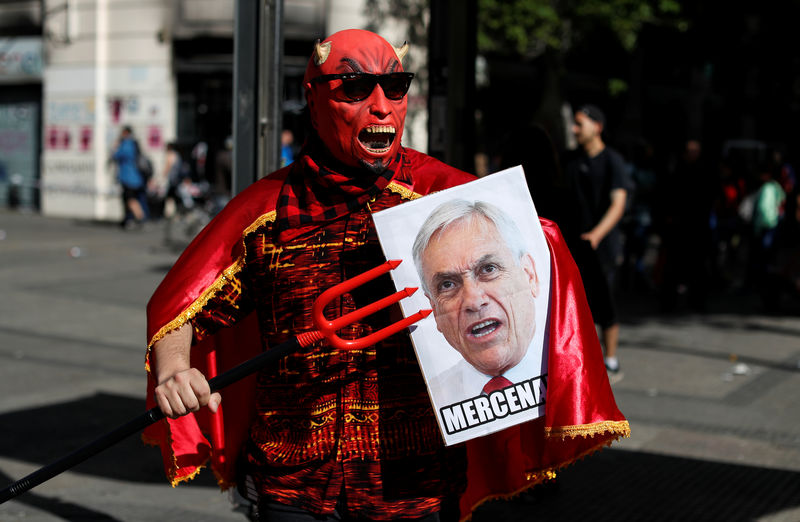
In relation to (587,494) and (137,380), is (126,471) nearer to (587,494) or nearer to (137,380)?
(137,380)

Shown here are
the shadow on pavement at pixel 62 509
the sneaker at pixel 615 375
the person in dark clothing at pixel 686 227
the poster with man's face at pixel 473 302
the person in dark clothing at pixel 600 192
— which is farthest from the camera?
the person in dark clothing at pixel 686 227

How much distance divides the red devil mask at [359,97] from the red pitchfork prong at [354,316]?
274mm

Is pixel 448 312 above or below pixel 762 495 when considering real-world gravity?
above

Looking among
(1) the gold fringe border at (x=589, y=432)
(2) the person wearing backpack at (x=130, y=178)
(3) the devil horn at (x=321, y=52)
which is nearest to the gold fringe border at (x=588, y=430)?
(1) the gold fringe border at (x=589, y=432)

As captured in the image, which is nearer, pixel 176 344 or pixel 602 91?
pixel 176 344

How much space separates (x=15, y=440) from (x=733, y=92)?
33.9 m

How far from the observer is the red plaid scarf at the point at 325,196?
2285 millimetres

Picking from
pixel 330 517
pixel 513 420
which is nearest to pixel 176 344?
pixel 330 517

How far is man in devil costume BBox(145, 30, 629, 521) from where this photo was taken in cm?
225

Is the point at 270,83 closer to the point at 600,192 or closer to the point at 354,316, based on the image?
the point at 354,316

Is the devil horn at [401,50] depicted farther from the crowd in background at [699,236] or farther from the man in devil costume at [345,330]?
the crowd in background at [699,236]

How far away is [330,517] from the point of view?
2303 mm

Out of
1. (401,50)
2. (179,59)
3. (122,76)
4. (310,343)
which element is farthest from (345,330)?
(122,76)

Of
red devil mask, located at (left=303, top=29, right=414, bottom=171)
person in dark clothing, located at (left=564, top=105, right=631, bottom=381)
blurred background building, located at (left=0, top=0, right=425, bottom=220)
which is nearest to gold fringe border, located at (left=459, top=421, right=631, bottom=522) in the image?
red devil mask, located at (left=303, top=29, right=414, bottom=171)
